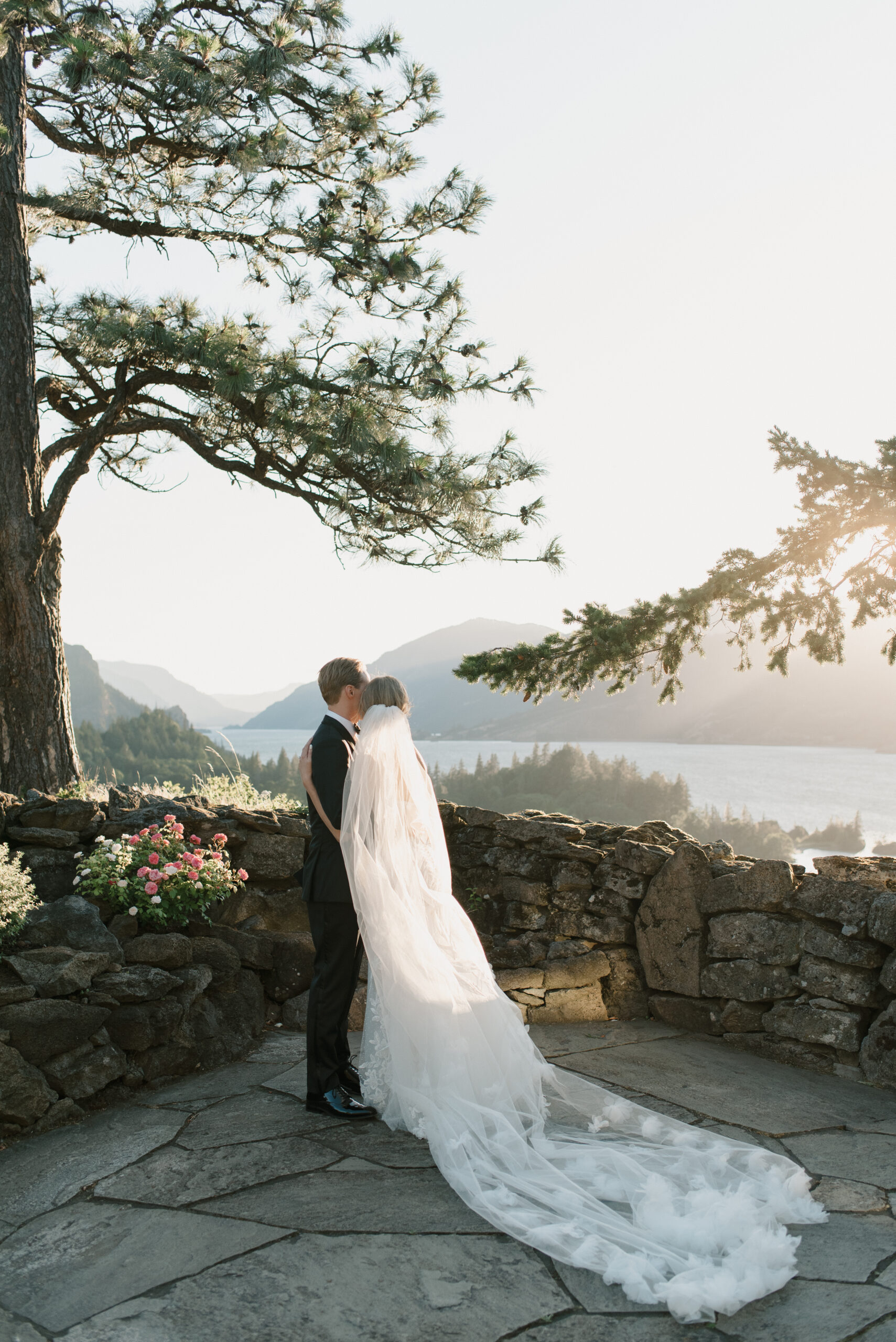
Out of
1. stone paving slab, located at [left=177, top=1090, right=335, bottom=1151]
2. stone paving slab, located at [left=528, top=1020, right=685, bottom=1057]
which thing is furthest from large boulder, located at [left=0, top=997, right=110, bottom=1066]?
stone paving slab, located at [left=528, top=1020, right=685, bottom=1057]

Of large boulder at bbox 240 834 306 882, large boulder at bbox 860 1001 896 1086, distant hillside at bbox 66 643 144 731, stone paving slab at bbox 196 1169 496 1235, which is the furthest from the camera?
distant hillside at bbox 66 643 144 731

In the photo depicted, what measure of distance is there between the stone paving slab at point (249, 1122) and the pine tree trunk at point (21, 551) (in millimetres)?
4041

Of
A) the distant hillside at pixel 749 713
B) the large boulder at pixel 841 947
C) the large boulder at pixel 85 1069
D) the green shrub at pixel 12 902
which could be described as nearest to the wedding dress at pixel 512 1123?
the large boulder at pixel 85 1069

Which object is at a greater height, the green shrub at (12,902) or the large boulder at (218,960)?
the green shrub at (12,902)

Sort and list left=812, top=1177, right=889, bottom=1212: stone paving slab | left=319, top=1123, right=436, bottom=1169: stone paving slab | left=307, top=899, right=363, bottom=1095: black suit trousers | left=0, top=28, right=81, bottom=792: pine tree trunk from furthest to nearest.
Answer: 1. left=0, top=28, right=81, bottom=792: pine tree trunk
2. left=307, top=899, right=363, bottom=1095: black suit trousers
3. left=319, top=1123, right=436, bottom=1169: stone paving slab
4. left=812, top=1177, right=889, bottom=1212: stone paving slab

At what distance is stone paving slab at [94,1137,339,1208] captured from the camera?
121 inches

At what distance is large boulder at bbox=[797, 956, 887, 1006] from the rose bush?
3.24m

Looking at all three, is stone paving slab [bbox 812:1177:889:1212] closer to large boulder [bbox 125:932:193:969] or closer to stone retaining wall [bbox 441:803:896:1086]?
stone retaining wall [bbox 441:803:896:1086]

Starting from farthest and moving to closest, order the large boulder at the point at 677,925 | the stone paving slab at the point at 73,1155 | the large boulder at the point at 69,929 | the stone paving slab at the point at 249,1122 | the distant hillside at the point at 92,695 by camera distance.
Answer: the distant hillside at the point at 92,695 < the large boulder at the point at 677,925 < the large boulder at the point at 69,929 < the stone paving slab at the point at 249,1122 < the stone paving slab at the point at 73,1155

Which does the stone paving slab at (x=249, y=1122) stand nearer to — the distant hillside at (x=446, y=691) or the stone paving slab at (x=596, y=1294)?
the stone paving slab at (x=596, y=1294)

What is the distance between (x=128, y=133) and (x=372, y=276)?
2.33 metres

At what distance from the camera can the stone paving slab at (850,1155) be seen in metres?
A: 3.32

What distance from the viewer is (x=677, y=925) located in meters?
5.44

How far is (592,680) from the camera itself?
284 inches
